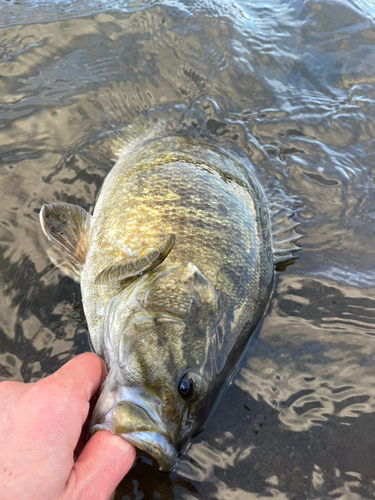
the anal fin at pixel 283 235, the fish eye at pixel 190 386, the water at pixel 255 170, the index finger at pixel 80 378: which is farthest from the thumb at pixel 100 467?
the anal fin at pixel 283 235

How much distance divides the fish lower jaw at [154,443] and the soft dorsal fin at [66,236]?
1.52 m

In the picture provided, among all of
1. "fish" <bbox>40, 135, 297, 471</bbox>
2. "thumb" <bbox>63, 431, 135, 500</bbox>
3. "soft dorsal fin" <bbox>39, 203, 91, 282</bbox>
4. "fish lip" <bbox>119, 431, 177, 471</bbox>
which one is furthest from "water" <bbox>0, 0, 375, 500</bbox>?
"thumb" <bbox>63, 431, 135, 500</bbox>

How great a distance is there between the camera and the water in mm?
2572

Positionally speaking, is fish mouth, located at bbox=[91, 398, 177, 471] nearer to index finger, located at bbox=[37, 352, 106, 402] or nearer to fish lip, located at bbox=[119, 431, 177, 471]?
fish lip, located at bbox=[119, 431, 177, 471]

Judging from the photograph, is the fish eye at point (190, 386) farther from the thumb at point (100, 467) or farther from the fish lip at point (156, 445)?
the thumb at point (100, 467)

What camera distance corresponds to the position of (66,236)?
3.18 meters

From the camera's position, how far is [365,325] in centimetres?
322

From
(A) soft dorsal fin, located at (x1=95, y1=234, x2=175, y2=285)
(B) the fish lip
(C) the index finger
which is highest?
(A) soft dorsal fin, located at (x1=95, y1=234, x2=175, y2=285)

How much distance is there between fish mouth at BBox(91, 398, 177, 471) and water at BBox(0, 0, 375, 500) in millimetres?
486

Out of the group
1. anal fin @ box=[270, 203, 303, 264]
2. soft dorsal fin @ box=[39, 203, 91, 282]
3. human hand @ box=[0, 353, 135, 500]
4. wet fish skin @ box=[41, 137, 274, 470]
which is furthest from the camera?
anal fin @ box=[270, 203, 303, 264]

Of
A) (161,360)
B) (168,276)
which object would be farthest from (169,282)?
(161,360)

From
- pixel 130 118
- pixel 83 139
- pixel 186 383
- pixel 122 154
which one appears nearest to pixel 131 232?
pixel 186 383

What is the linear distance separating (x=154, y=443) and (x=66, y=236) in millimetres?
1872

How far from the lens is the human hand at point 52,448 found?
5.24 ft
